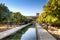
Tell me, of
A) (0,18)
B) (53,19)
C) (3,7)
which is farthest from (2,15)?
(53,19)

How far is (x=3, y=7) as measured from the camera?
32.7 meters

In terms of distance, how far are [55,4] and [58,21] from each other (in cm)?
361

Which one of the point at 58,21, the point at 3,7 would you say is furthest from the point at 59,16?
the point at 3,7

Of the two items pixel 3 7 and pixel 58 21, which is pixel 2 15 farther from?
pixel 58 21

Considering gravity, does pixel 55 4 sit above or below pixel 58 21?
above

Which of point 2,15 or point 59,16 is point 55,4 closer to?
point 59,16

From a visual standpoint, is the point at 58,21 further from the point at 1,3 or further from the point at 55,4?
the point at 1,3

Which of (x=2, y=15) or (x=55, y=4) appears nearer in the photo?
(x=2, y=15)

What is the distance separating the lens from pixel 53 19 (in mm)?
33531

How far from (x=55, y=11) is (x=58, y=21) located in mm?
2101

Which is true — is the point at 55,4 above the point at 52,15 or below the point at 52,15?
above

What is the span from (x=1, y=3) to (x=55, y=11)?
10.8 m

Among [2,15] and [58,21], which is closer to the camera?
[2,15]

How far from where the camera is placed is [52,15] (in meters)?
34.2
